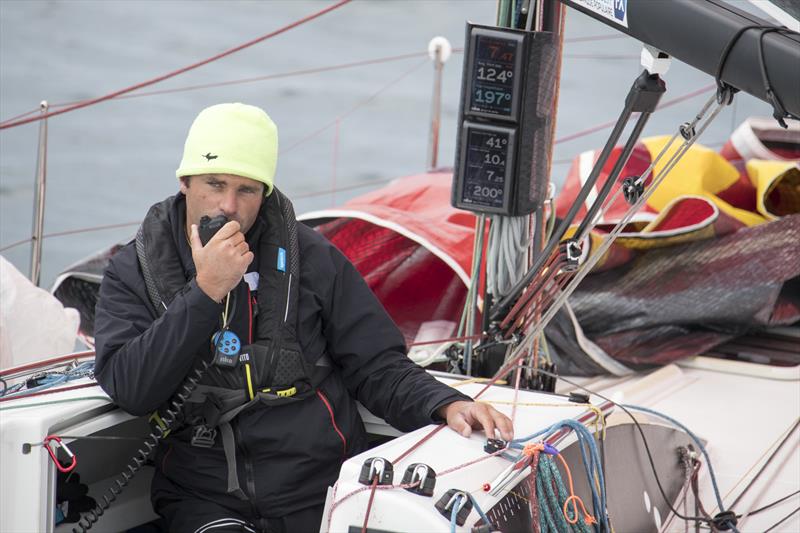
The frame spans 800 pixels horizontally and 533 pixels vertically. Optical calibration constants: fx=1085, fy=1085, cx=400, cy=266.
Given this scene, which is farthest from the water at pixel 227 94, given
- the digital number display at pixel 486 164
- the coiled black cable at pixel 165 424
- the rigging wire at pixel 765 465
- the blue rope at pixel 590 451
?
the blue rope at pixel 590 451

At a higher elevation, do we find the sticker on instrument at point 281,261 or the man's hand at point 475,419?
the sticker on instrument at point 281,261

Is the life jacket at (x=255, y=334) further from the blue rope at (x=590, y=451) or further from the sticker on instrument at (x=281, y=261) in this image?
the blue rope at (x=590, y=451)

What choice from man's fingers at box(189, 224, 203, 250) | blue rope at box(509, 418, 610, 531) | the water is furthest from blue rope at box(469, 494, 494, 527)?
the water

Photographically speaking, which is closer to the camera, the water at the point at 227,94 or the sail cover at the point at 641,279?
the sail cover at the point at 641,279

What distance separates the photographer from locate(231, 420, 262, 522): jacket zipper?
6.39ft

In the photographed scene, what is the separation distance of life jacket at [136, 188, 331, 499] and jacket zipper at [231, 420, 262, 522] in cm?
2

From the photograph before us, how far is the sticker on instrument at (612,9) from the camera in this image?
5.88 ft

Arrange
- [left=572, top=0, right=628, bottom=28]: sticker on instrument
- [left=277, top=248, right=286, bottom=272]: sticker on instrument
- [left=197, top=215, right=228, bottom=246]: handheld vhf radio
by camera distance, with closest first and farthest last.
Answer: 1. [left=572, top=0, right=628, bottom=28]: sticker on instrument
2. [left=197, top=215, right=228, bottom=246]: handheld vhf radio
3. [left=277, top=248, right=286, bottom=272]: sticker on instrument

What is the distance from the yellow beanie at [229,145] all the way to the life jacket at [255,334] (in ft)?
0.38

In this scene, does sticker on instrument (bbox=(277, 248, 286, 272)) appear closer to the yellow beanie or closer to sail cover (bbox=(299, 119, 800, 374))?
the yellow beanie

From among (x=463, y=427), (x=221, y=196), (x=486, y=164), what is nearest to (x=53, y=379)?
(x=221, y=196)

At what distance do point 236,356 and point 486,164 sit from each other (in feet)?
3.04

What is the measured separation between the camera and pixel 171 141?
25.8 feet

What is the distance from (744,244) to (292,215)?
210 cm
